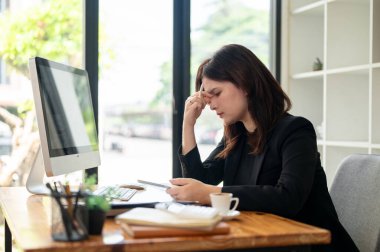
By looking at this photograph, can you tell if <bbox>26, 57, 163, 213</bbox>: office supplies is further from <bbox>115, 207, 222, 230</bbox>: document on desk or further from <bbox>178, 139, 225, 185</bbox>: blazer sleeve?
<bbox>178, 139, 225, 185</bbox>: blazer sleeve

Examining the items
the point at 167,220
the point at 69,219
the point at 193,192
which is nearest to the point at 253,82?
the point at 193,192

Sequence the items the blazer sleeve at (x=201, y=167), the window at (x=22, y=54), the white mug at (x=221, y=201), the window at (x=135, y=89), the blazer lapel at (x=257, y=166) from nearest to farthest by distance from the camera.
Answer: the white mug at (x=221, y=201), the blazer lapel at (x=257, y=166), the blazer sleeve at (x=201, y=167), the window at (x=22, y=54), the window at (x=135, y=89)

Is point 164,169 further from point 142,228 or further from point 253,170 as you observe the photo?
point 142,228

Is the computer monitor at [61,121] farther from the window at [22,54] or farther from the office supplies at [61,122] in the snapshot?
the window at [22,54]

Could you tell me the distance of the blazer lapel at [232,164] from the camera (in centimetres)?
208

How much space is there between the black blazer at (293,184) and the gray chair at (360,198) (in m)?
0.11

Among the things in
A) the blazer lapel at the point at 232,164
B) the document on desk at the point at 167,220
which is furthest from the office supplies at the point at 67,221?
the blazer lapel at the point at 232,164

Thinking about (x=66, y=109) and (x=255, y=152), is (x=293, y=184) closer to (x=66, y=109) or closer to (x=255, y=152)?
(x=255, y=152)

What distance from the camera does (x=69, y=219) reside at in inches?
47.8

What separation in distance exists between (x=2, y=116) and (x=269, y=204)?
1.86 meters

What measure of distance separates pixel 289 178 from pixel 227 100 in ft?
1.44

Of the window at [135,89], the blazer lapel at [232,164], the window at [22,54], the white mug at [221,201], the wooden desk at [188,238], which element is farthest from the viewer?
the window at [135,89]

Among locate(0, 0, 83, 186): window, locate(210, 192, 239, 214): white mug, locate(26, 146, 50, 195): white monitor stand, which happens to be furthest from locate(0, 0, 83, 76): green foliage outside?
locate(210, 192, 239, 214): white mug

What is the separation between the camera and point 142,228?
4.08 feet
